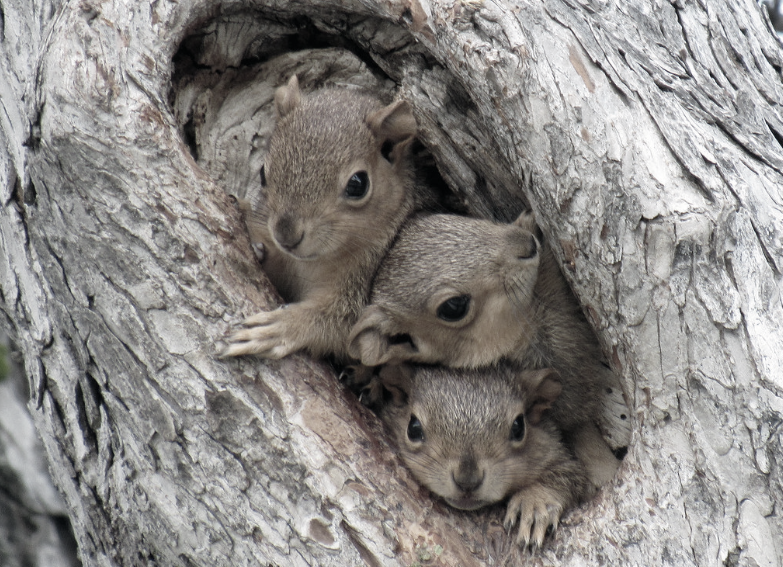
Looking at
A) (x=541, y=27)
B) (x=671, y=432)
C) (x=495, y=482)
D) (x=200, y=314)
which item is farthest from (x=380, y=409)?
(x=541, y=27)

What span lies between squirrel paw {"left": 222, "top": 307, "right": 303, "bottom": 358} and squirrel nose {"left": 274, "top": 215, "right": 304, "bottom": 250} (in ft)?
1.14

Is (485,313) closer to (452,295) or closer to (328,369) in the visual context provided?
(452,295)

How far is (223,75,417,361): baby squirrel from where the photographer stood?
12.3ft

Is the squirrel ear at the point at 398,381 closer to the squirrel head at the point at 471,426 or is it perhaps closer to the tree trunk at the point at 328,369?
the squirrel head at the point at 471,426

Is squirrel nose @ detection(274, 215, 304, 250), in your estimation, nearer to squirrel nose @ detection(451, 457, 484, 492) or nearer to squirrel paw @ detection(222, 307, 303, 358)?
squirrel paw @ detection(222, 307, 303, 358)

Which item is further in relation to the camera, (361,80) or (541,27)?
(361,80)

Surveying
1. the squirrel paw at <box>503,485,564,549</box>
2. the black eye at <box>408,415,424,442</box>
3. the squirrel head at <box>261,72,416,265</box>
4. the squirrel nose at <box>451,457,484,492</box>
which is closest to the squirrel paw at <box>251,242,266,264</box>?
the squirrel head at <box>261,72,416,265</box>

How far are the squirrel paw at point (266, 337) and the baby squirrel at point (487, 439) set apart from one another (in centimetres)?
86

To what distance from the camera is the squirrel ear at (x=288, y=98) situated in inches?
164

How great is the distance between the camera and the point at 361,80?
463cm

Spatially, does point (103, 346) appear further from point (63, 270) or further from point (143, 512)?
point (143, 512)

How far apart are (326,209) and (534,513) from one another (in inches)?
72.3

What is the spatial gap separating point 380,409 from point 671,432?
1.79 m

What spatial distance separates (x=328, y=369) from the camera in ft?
12.7
